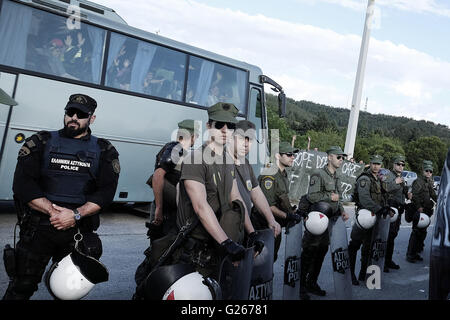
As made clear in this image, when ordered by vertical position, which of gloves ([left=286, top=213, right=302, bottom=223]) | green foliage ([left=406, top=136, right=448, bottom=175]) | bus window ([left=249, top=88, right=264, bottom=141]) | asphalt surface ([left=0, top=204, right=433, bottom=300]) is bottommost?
asphalt surface ([left=0, top=204, right=433, bottom=300])

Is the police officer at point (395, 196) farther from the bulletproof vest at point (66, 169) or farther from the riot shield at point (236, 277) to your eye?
the bulletproof vest at point (66, 169)

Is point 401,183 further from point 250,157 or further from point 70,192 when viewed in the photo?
point 70,192

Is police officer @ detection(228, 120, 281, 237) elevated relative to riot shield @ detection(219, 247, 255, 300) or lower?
elevated

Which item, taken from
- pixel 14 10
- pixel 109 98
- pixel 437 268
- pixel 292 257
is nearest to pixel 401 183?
pixel 292 257

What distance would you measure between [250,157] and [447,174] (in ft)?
27.4

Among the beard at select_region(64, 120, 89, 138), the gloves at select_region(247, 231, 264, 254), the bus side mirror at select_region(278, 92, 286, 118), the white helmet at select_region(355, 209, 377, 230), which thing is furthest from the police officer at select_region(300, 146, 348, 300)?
the bus side mirror at select_region(278, 92, 286, 118)

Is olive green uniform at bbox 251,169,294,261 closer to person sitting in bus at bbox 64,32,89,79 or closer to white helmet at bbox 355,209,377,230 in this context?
white helmet at bbox 355,209,377,230

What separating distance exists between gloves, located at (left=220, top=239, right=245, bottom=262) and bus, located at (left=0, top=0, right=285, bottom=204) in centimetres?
585

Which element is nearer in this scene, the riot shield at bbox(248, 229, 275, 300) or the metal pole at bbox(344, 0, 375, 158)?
the riot shield at bbox(248, 229, 275, 300)

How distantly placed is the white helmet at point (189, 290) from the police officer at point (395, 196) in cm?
497

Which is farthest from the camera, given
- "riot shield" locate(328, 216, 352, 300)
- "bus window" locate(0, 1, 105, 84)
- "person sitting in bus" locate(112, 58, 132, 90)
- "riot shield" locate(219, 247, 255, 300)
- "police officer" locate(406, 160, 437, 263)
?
"person sitting in bus" locate(112, 58, 132, 90)

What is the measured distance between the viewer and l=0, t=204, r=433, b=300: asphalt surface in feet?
15.4

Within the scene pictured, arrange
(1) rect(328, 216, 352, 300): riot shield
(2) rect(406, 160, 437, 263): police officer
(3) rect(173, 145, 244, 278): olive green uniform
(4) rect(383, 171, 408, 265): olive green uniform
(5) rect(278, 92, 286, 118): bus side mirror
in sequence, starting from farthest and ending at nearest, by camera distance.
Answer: (5) rect(278, 92, 286, 118): bus side mirror → (2) rect(406, 160, 437, 263): police officer → (4) rect(383, 171, 408, 265): olive green uniform → (1) rect(328, 216, 352, 300): riot shield → (3) rect(173, 145, 244, 278): olive green uniform

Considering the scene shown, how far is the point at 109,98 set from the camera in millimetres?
8383
